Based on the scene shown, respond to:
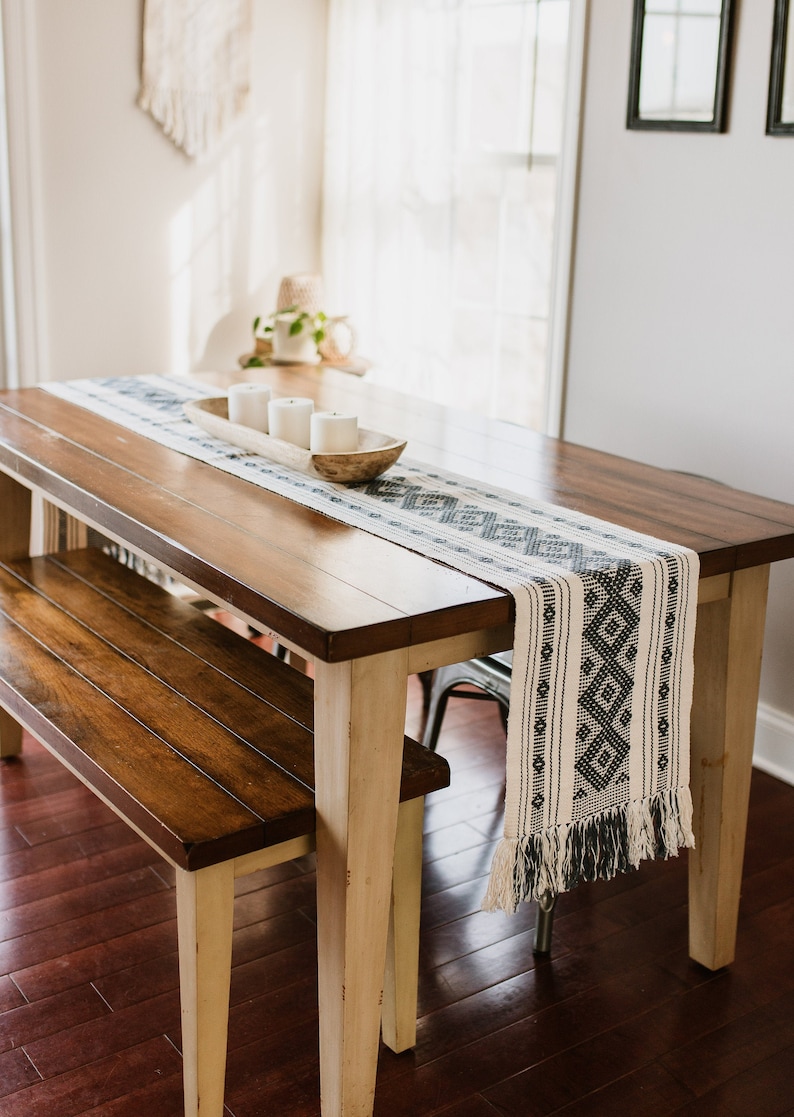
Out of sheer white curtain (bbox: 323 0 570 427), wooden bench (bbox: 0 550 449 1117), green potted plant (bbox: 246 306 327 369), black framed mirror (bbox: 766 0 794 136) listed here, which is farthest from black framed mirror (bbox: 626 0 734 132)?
wooden bench (bbox: 0 550 449 1117)

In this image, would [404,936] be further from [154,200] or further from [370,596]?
[154,200]

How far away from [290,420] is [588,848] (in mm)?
975

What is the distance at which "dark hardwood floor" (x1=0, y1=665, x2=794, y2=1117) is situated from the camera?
1.77m

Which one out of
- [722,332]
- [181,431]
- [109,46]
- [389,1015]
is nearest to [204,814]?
[389,1015]

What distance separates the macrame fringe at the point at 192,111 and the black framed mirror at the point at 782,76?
1.83 meters

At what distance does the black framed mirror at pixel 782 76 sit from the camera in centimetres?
254

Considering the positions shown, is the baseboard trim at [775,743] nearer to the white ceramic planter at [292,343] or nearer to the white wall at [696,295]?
the white wall at [696,295]

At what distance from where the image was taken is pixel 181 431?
238 cm

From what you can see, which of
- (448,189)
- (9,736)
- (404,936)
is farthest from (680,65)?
(9,736)

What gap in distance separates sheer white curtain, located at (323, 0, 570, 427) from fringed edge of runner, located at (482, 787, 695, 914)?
73.8 inches

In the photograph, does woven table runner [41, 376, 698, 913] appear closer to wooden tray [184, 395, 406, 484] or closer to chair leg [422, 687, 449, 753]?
wooden tray [184, 395, 406, 484]

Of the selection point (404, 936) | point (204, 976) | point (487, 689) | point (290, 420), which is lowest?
point (404, 936)

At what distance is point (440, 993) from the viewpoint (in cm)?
201

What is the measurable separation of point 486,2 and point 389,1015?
Answer: 9.42 feet
